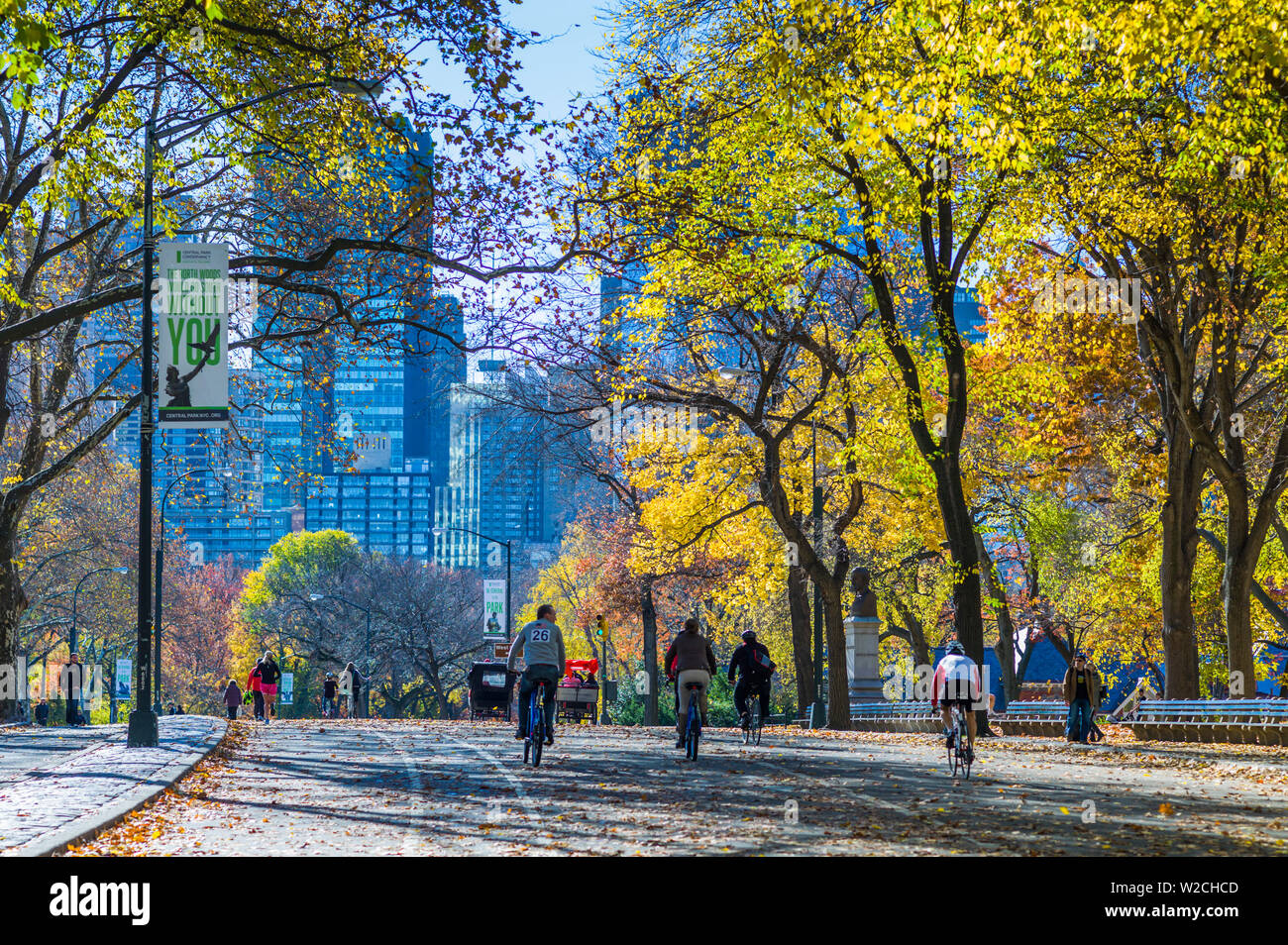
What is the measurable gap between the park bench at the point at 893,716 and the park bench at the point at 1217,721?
508 centimetres

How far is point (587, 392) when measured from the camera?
32.2 m

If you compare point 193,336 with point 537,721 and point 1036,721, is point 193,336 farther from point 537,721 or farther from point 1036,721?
point 1036,721

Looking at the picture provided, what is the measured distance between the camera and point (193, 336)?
60.2 feet

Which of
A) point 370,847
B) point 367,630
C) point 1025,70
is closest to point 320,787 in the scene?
point 370,847

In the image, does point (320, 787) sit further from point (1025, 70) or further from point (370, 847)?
point (1025, 70)

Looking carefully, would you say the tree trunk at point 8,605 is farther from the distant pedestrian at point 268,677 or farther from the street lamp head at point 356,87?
the street lamp head at point 356,87

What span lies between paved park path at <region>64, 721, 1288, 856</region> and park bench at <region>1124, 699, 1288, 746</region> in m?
4.16

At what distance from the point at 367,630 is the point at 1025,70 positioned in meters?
53.8

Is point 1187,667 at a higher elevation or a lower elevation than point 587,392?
lower

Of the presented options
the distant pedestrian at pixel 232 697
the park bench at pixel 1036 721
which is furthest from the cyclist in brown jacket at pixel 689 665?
the distant pedestrian at pixel 232 697

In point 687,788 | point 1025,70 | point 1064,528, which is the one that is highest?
point 1025,70

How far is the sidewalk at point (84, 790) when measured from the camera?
30.5 feet

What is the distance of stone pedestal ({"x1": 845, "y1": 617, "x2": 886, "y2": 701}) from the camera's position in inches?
1442

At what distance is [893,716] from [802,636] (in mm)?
3226
